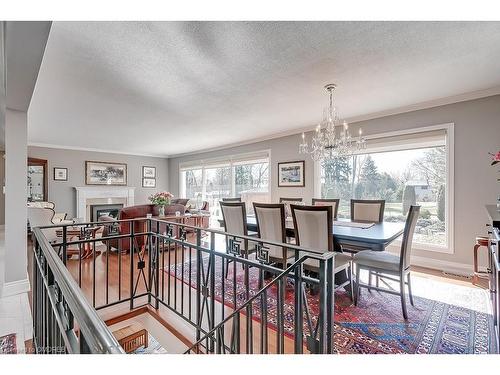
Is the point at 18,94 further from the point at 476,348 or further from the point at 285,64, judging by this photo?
the point at 476,348

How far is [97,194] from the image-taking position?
24.6 ft

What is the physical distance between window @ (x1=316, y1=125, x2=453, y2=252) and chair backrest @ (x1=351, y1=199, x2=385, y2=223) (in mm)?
879

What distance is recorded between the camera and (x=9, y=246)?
9.34ft

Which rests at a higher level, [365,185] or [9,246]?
[365,185]

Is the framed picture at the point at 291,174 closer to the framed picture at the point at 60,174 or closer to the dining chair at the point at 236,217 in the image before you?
the dining chair at the point at 236,217

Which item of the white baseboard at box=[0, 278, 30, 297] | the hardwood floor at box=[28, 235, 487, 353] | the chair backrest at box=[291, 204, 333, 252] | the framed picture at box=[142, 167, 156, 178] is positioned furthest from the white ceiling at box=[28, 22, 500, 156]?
the framed picture at box=[142, 167, 156, 178]

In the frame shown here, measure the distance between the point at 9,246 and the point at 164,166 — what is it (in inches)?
253

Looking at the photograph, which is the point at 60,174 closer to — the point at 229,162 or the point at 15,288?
the point at 229,162

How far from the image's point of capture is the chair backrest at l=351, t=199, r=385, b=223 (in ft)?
11.2

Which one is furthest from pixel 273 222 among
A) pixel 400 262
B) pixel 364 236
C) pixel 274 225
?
pixel 400 262

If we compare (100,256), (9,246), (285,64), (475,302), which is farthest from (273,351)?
(100,256)

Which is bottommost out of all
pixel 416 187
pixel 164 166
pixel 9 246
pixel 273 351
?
pixel 273 351

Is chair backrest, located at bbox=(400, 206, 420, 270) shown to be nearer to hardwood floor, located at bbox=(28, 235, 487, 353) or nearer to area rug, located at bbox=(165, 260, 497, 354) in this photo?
area rug, located at bbox=(165, 260, 497, 354)

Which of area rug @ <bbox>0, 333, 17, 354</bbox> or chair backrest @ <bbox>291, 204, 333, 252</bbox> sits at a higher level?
chair backrest @ <bbox>291, 204, 333, 252</bbox>
